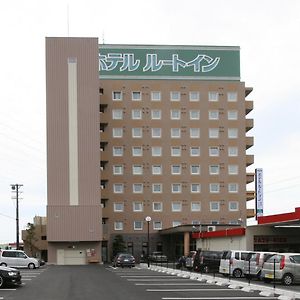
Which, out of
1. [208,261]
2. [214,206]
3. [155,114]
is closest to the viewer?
[208,261]

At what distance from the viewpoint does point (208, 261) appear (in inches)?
1729

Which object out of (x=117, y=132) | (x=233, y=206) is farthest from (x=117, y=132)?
(x=233, y=206)

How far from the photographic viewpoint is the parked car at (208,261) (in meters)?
43.4

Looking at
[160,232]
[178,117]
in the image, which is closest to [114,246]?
[160,232]

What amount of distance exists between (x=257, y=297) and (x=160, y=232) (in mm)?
64216

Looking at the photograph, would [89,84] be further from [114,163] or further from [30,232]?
[30,232]

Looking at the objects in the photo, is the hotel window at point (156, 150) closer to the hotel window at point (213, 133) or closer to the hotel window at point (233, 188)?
the hotel window at point (213, 133)

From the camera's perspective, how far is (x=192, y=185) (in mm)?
90375

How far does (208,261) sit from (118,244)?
4316 centimetres

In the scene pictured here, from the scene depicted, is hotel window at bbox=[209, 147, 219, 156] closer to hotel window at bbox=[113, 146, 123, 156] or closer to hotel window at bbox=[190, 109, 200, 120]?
hotel window at bbox=[190, 109, 200, 120]

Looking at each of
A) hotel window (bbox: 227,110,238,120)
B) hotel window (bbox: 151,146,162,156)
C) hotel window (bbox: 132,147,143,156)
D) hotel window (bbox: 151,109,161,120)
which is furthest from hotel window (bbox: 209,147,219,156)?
hotel window (bbox: 132,147,143,156)

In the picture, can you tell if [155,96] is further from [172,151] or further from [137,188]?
[137,188]

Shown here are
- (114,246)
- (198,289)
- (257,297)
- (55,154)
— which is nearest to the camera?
(257,297)

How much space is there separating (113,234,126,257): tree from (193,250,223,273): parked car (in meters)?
41.4
